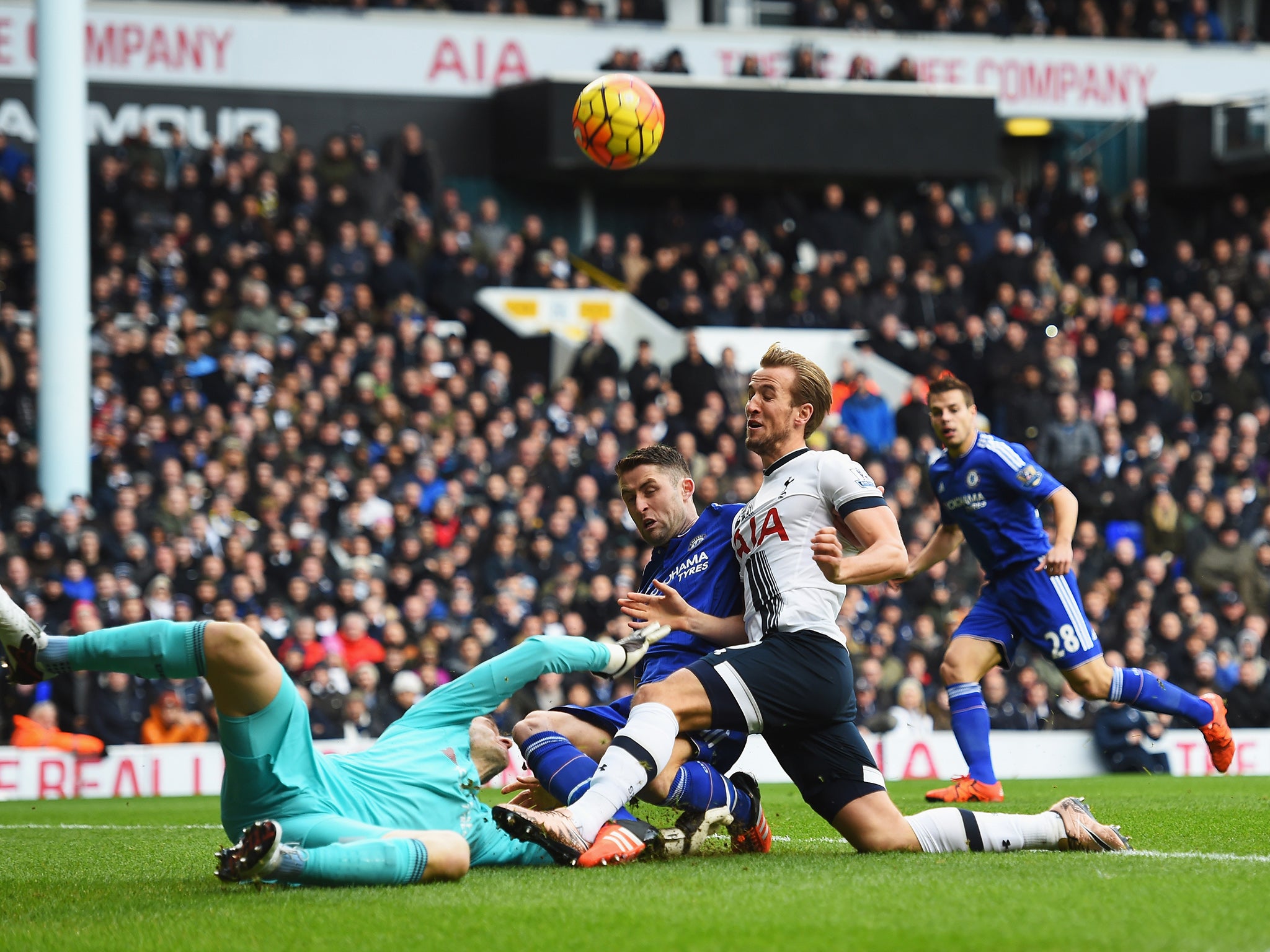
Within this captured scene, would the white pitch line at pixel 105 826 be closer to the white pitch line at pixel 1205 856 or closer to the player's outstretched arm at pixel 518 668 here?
the player's outstretched arm at pixel 518 668

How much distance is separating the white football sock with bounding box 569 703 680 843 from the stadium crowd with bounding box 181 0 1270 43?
1867 centimetres

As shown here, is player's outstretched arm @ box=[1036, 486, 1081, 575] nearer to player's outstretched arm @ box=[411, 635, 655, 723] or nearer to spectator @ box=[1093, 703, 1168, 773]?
player's outstretched arm @ box=[411, 635, 655, 723]

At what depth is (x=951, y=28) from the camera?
2509cm

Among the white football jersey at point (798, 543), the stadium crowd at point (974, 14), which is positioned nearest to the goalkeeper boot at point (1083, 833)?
the white football jersey at point (798, 543)

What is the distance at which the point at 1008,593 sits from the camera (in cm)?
938

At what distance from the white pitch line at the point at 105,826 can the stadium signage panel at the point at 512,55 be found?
14193 mm

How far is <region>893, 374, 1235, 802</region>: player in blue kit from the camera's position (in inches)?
359

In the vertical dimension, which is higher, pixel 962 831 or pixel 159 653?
pixel 159 653

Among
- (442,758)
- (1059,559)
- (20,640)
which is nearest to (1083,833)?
(442,758)

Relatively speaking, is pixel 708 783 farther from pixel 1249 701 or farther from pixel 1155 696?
pixel 1249 701

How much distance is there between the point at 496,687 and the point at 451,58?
18719 millimetres

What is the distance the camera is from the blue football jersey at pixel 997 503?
9289 millimetres

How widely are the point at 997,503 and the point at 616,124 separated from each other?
127 inches

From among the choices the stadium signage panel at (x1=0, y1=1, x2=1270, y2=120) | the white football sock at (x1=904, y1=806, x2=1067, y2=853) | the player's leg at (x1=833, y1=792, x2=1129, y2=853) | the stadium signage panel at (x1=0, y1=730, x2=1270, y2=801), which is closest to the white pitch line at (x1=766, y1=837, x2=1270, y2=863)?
the player's leg at (x1=833, y1=792, x2=1129, y2=853)
